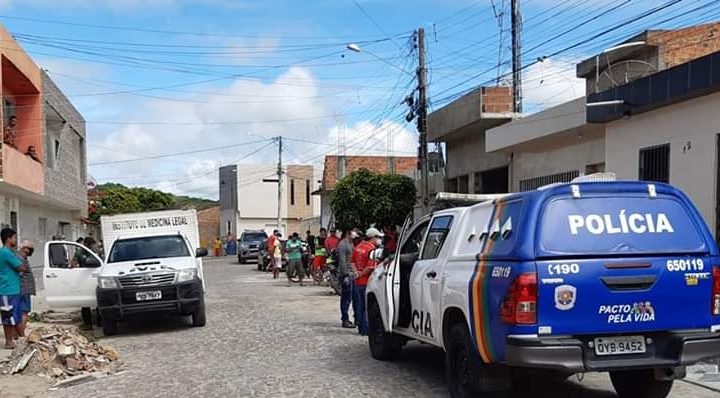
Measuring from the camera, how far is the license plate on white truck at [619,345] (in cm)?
582

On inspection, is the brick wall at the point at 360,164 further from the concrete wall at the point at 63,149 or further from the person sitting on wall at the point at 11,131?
the person sitting on wall at the point at 11,131

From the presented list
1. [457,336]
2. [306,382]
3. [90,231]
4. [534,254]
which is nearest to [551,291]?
[534,254]

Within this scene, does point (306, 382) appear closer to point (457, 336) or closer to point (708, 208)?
point (457, 336)

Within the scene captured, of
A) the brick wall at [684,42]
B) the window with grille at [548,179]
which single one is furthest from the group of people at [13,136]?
the brick wall at [684,42]

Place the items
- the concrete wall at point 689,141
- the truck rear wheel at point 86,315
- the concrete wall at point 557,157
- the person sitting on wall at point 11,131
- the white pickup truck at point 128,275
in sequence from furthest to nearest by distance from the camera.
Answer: the person sitting on wall at point 11,131
the concrete wall at point 557,157
the truck rear wheel at point 86,315
the white pickup truck at point 128,275
the concrete wall at point 689,141

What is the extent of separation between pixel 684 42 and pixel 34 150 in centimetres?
1955

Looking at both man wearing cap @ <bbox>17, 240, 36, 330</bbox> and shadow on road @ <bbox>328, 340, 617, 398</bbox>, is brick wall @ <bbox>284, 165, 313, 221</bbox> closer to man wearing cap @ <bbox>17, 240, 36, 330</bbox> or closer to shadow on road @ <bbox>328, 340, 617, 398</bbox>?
man wearing cap @ <bbox>17, 240, 36, 330</bbox>

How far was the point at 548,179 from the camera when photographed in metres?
20.4

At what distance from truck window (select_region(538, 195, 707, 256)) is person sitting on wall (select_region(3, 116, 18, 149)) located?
19.7 meters

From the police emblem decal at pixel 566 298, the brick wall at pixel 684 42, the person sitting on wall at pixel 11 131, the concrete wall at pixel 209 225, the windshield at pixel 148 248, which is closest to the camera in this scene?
the police emblem decal at pixel 566 298

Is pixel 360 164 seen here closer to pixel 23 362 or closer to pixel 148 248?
pixel 148 248

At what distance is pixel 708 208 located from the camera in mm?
12398

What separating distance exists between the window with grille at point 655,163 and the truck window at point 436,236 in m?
7.20

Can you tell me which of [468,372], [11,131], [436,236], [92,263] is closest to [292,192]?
[11,131]
